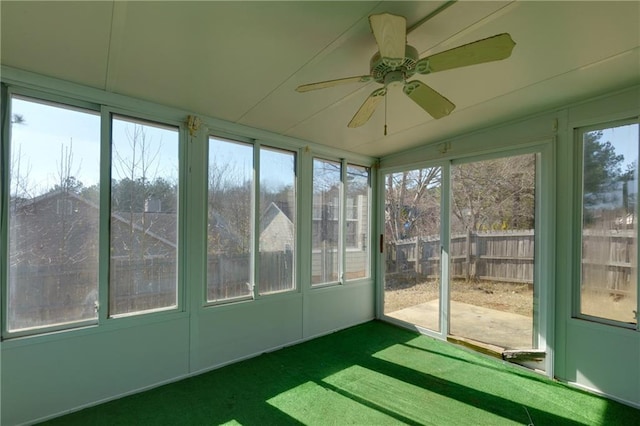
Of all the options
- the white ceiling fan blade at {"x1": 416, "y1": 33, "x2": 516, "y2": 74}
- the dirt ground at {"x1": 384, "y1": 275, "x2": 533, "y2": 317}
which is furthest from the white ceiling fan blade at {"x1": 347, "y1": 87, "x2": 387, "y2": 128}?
the dirt ground at {"x1": 384, "y1": 275, "x2": 533, "y2": 317}

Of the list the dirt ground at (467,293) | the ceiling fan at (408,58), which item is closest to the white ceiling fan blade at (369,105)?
the ceiling fan at (408,58)

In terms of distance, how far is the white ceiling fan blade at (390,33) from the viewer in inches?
50.5

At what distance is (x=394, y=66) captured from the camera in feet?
5.29

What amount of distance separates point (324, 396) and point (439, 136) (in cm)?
302

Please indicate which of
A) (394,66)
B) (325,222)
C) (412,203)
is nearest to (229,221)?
(325,222)

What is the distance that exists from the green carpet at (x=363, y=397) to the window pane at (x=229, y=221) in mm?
798

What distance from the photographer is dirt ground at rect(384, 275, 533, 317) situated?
9.99 feet

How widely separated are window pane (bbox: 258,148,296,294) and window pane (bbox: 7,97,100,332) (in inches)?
58.9

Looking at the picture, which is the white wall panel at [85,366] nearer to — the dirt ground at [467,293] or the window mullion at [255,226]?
the window mullion at [255,226]

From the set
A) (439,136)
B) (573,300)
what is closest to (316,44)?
(439,136)

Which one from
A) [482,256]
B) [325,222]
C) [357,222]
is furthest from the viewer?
[357,222]

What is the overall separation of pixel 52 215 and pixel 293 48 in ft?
7.05

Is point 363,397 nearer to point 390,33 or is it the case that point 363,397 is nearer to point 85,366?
point 85,366

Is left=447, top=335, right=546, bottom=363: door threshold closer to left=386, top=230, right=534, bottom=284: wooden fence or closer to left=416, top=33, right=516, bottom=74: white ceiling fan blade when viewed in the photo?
left=386, top=230, right=534, bottom=284: wooden fence
